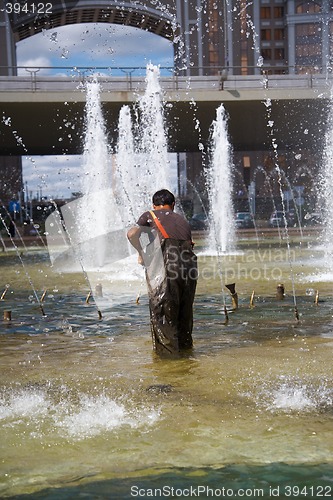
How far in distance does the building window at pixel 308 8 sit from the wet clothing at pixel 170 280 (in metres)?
90.1

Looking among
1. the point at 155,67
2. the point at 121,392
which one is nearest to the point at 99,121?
the point at 155,67

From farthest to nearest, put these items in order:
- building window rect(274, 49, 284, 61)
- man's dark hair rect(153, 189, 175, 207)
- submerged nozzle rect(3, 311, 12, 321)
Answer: building window rect(274, 49, 284, 61)
submerged nozzle rect(3, 311, 12, 321)
man's dark hair rect(153, 189, 175, 207)

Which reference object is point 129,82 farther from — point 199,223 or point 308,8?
point 308,8

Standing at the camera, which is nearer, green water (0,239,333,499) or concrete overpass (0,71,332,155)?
green water (0,239,333,499)

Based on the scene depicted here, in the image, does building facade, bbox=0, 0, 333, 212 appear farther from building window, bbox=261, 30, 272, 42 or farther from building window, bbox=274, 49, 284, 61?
building window, bbox=274, 49, 284, 61

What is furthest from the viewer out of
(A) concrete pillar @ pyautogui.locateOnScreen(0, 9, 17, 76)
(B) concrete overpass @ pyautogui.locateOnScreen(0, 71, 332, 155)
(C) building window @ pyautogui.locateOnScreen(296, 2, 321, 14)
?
(C) building window @ pyautogui.locateOnScreen(296, 2, 321, 14)

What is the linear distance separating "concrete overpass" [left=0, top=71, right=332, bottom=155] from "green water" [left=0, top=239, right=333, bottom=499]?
78.5 feet

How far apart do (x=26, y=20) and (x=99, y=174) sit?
26.9 metres

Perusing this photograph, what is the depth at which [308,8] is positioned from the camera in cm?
9288

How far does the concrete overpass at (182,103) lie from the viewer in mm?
33031

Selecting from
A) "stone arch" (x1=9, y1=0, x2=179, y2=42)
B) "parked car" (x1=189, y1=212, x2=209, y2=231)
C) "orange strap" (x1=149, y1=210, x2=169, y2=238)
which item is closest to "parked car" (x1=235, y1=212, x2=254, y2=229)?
"parked car" (x1=189, y1=212, x2=209, y2=231)

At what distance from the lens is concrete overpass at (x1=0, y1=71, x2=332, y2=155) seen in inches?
1300

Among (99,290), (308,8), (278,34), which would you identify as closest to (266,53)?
(278,34)

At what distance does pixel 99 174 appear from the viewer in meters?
28.5
